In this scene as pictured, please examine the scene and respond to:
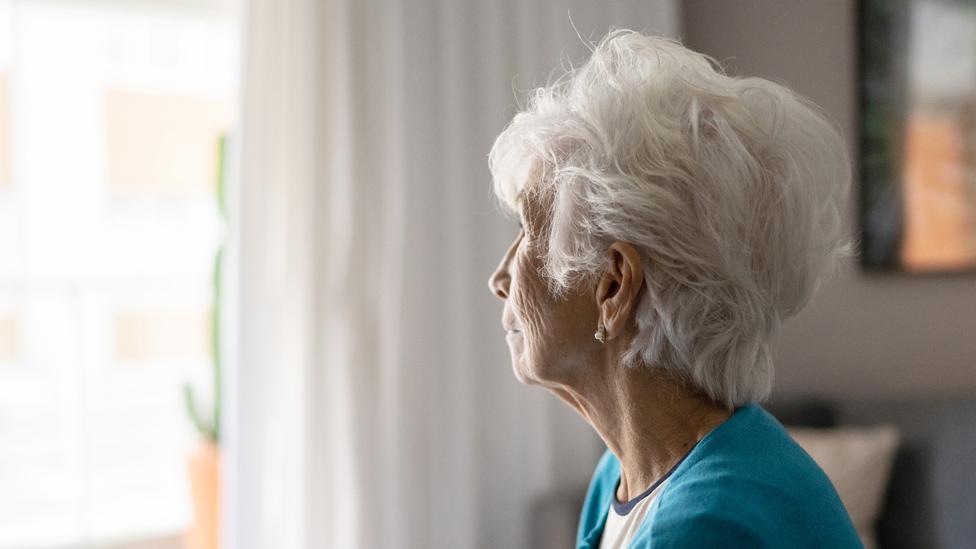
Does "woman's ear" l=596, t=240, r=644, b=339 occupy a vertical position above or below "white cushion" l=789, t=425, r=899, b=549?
above

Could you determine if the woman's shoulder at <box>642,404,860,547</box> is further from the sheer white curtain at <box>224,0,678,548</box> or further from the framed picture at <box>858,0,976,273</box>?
the framed picture at <box>858,0,976,273</box>

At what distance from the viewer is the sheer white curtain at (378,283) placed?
235cm

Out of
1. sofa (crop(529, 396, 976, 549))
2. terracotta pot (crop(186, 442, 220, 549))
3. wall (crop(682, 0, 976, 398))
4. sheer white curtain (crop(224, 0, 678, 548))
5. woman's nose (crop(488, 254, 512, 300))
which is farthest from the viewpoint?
wall (crop(682, 0, 976, 398))

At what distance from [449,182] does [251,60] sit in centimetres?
65

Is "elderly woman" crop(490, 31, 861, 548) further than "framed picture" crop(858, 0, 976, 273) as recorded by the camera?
No

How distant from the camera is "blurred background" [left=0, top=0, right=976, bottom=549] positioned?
7.87 ft

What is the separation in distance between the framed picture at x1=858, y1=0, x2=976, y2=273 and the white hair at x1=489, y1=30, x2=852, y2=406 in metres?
1.84

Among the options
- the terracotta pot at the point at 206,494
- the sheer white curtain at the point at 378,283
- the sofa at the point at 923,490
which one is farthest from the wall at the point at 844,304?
the terracotta pot at the point at 206,494

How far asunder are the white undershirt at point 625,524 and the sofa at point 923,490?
1188 mm

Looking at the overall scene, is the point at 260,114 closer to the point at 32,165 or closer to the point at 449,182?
the point at 449,182

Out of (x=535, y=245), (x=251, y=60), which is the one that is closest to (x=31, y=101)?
(x=251, y=60)

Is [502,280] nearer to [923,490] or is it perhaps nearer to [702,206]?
[702,206]

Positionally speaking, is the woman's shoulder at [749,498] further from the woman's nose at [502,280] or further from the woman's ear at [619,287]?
the woman's nose at [502,280]

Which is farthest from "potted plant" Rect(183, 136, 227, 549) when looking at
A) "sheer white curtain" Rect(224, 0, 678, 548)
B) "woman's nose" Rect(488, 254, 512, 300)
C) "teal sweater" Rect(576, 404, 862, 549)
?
"teal sweater" Rect(576, 404, 862, 549)
